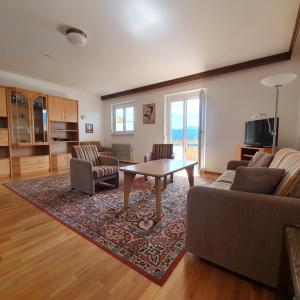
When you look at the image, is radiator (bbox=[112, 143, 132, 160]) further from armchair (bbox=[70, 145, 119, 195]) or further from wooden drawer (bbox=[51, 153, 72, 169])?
armchair (bbox=[70, 145, 119, 195])

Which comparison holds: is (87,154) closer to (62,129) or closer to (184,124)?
(62,129)

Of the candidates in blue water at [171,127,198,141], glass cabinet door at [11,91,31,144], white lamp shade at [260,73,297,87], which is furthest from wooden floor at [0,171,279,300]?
blue water at [171,127,198,141]

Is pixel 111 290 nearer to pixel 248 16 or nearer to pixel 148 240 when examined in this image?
pixel 148 240

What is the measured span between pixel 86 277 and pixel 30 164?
412cm

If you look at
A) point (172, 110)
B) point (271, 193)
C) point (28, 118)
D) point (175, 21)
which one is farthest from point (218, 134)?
point (28, 118)

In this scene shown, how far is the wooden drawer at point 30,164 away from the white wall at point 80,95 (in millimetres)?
1592

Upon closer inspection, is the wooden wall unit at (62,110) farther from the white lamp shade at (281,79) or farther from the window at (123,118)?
the white lamp shade at (281,79)

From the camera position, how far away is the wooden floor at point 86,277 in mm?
1074

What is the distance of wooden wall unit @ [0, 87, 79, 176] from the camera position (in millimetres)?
4004

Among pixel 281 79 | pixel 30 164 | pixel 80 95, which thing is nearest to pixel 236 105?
pixel 281 79

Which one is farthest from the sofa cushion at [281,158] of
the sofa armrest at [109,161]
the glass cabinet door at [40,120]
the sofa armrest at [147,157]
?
the glass cabinet door at [40,120]

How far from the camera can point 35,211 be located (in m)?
2.21

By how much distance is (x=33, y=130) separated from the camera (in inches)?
174

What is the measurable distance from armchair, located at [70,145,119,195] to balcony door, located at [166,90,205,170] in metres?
2.23
